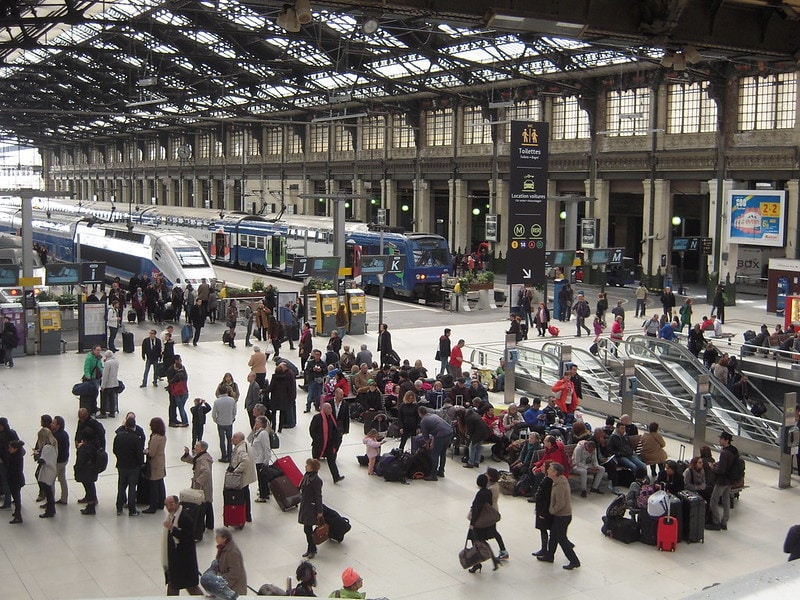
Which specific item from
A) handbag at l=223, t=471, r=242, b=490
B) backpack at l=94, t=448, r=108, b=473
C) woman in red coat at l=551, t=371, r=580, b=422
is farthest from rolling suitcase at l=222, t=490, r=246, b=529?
woman in red coat at l=551, t=371, r=580, b=422

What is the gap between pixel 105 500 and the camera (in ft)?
44.5

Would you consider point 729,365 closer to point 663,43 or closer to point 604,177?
point 663,43

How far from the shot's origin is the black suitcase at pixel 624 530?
40.2ft

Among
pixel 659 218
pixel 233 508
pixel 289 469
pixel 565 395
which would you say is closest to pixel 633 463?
pixel 565 395

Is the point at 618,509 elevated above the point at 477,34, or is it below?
below

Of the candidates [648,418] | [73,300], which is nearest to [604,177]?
[73,300]

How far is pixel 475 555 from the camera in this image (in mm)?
10898

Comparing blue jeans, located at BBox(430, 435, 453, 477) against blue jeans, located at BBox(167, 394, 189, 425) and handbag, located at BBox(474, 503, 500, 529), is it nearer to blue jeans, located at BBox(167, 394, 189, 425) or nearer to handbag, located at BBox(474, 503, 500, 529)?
handbag, located at BBox(474, 503, 500, 529)

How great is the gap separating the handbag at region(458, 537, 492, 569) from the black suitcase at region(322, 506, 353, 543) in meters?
1.63

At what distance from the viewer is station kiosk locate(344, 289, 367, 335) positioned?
30.2 meters

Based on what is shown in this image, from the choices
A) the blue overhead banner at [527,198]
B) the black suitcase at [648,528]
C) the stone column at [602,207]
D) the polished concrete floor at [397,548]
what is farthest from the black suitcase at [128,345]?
the stone column at [602,207]

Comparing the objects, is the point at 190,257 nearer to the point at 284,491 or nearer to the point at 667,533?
the point at 284,491

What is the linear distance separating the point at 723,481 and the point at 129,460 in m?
8.00

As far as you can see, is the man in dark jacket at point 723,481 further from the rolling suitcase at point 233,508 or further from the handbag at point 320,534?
the rolling suitcase at point 233,508
